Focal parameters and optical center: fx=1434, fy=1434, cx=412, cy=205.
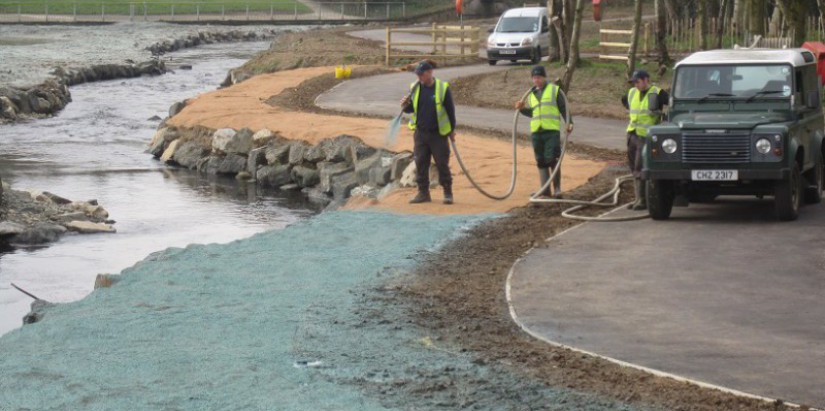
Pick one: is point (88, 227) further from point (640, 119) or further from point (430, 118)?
point (640, 119)

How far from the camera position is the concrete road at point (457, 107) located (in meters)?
29.0

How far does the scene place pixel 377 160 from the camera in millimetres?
27016

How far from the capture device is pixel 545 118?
63.5 ft

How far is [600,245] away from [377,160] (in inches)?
431

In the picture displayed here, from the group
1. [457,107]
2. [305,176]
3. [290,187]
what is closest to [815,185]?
[305,176]

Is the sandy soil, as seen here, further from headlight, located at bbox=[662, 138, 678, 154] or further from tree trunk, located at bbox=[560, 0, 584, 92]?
tree trunk, located at bbox=[560, 0, 584, 92]

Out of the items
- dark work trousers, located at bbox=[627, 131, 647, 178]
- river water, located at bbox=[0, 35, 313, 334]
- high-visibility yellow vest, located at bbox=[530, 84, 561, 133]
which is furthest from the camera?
river water, located at bbox=[0, 35, 313, 334]

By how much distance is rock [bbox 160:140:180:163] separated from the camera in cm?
3416

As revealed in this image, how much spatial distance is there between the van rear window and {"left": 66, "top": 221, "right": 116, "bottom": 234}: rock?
2797 centimetres

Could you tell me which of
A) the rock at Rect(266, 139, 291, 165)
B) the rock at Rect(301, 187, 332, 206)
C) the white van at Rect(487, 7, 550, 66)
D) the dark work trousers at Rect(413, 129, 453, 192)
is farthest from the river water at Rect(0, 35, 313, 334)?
the white van at Rect(487, 7, 550, 66)

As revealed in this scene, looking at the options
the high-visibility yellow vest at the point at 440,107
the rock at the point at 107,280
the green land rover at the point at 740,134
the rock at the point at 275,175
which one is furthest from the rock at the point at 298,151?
the rock at the point at 107,280

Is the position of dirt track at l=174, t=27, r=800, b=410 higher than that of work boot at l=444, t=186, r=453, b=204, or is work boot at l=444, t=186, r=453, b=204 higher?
work boot at l=444, t=186, r=453, b=204

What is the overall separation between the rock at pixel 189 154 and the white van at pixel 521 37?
55.4 ft

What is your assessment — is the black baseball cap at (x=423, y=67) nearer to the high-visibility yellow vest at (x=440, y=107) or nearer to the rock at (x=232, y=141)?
the high-visibility yellow vest at (x=440, y=107)
